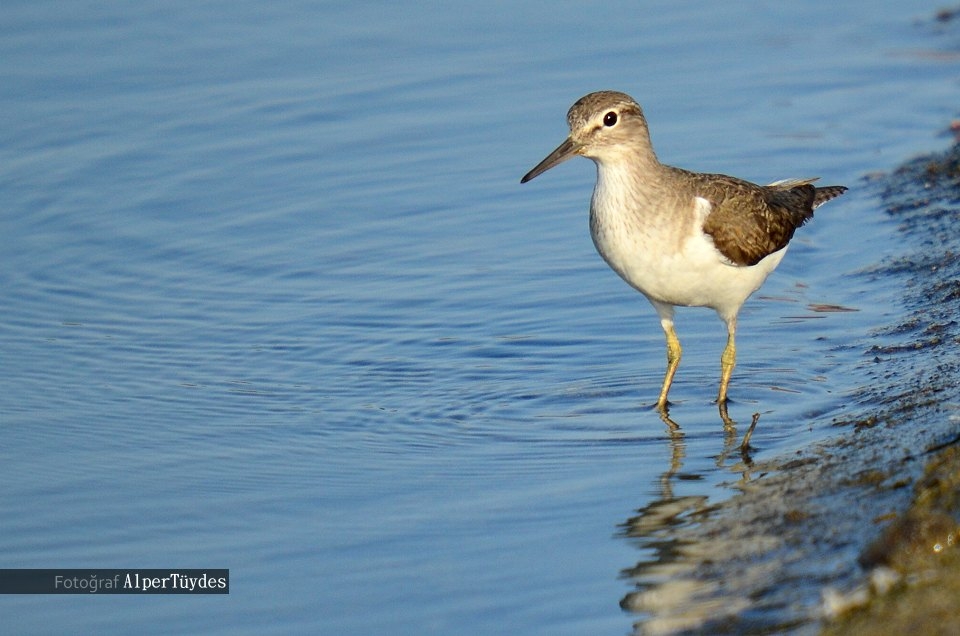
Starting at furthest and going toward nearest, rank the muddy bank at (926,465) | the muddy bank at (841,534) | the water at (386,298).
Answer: the water at (386,298) < the muddy bank at (841,534) < the muddy bank at (926,465)

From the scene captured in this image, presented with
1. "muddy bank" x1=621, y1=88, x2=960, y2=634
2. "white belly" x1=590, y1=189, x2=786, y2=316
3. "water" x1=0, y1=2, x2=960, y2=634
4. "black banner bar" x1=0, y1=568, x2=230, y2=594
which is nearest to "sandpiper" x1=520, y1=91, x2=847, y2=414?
"white belly" x1=590, y1=189, x2=786, y2=316

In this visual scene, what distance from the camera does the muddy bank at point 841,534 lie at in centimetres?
501

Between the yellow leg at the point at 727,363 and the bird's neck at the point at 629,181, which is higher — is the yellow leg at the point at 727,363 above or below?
below

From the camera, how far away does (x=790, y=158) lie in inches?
516

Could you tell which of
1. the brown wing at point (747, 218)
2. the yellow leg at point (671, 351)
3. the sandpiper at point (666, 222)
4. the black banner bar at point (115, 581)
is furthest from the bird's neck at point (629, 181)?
the black banner bar at point (115, 581)

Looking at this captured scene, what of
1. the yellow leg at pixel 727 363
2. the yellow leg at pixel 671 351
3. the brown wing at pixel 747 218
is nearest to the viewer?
the brown wing at pixel 747 218

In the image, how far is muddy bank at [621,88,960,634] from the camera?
5008 mm

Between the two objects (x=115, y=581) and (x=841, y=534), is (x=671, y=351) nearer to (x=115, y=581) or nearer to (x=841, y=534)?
(x=841, y=534)

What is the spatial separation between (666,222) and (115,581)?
3758 mm

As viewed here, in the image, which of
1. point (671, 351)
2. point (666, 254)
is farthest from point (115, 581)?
point (671, 351)

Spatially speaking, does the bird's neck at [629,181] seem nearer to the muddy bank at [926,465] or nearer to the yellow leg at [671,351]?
the yellow leg at [671,351]

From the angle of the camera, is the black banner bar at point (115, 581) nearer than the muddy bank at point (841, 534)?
No

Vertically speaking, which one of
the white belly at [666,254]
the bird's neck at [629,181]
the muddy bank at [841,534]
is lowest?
the muddy bank at [841,534]

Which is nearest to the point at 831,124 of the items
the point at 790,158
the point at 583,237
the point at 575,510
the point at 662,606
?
the point at 790,158
